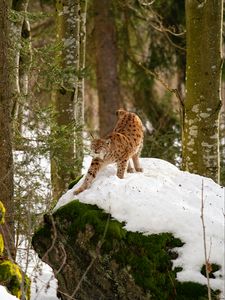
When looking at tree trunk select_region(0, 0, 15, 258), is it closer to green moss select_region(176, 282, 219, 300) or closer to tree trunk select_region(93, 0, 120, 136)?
green moss select_region(176, 282, 219, 300)

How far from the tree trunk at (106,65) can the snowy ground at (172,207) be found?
8.56 meters

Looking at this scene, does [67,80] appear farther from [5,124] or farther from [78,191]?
[78,191]

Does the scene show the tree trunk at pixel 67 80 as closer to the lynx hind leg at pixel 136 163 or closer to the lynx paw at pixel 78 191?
the lynx hind leg at pixel 136 163

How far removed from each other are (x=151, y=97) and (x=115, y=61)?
1.50m

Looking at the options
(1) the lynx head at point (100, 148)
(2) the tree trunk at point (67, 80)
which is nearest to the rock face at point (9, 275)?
(1) the lynx head at point (100, 148)

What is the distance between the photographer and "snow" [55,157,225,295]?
584 centimetres

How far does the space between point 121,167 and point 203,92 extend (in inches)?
91.1

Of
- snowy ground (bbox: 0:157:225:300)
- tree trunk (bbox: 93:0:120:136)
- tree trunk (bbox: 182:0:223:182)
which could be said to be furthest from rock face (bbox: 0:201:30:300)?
tree trunk (bbox: 93:0:120:136)

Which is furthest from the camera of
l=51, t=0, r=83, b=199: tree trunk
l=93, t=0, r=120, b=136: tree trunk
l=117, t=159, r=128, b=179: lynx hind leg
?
l=93, t=0, r=120, b=136: tree trunk

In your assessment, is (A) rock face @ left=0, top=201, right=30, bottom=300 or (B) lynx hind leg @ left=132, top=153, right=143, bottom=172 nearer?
(A) rock face @ left=0, top=201, right=30, bottom=300

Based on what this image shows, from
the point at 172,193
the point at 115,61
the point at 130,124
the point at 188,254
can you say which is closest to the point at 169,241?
the point at 188,254

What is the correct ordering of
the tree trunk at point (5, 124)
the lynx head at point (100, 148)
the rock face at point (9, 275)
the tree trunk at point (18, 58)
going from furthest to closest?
the tree trunk at point (18, 58), the tree trunk at point (5, 124), the lynx head at point (100, 148), the rock face at point (9, 275)

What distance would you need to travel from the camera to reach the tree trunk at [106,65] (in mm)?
15742

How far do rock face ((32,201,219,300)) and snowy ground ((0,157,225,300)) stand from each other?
10 centimetres
